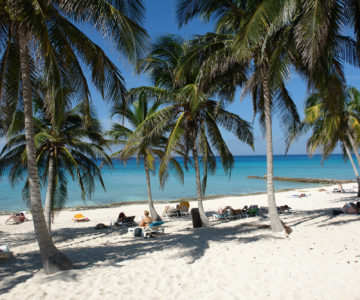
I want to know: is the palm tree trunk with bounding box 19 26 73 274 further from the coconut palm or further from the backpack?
the backpack

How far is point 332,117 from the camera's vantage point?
25.4 feet

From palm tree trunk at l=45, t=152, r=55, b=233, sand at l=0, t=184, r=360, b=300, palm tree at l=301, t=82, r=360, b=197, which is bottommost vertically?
sand at l=0, t=184, r=360, b=300

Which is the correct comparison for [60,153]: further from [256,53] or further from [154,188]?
[154,188]

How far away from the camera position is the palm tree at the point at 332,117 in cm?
747

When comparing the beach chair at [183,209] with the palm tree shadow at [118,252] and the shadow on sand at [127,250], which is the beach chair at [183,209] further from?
the palm tree shadow at [118,252]

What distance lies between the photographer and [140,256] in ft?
20.9

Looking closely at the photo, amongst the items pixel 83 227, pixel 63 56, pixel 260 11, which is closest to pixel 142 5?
pixel 63 56

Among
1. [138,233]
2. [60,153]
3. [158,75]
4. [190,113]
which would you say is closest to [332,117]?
[190,113]

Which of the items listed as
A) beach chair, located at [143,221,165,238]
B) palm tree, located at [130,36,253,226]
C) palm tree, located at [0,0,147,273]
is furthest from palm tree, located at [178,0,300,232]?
beach chair, located at [143,221,165,238]

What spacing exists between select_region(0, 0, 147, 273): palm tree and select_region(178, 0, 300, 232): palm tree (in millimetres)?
2686

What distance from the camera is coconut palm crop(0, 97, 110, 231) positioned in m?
9.28

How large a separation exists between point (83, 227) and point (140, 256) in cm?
804

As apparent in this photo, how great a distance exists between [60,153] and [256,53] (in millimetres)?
7529

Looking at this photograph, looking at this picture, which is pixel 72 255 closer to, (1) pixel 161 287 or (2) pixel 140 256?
(2) pixel 140 256
